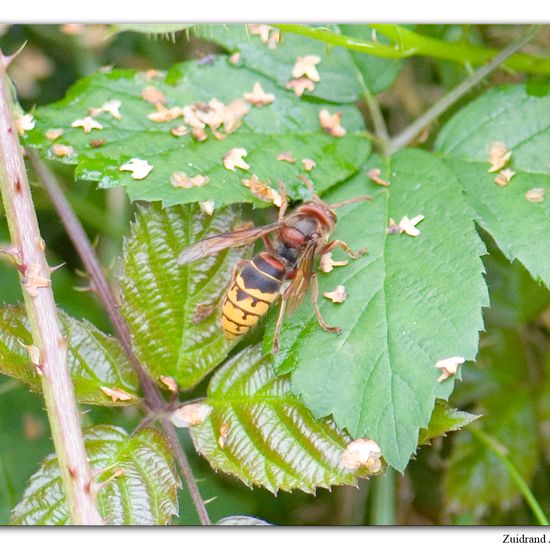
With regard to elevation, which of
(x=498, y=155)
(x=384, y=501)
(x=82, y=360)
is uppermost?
(x=498, y=155)

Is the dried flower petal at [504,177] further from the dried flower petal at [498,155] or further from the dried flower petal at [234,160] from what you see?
the dried flower petal at [234,160]

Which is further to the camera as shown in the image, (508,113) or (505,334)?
(505,334)

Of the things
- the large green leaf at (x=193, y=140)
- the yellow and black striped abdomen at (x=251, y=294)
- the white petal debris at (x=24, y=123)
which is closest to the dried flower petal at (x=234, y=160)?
the large green leaf at (x=193, y=140)

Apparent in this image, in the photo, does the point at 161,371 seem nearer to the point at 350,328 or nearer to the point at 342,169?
the point at 350,328

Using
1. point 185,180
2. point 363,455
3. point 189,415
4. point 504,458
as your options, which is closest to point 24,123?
point 185,180

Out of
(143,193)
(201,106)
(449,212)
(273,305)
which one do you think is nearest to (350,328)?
(273,305)

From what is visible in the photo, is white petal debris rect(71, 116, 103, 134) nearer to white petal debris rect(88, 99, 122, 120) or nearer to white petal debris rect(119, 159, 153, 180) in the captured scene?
white petal debris rect(88, 99, 122, 120)

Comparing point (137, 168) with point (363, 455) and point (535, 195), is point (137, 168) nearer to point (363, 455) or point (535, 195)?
point (363, 455)
